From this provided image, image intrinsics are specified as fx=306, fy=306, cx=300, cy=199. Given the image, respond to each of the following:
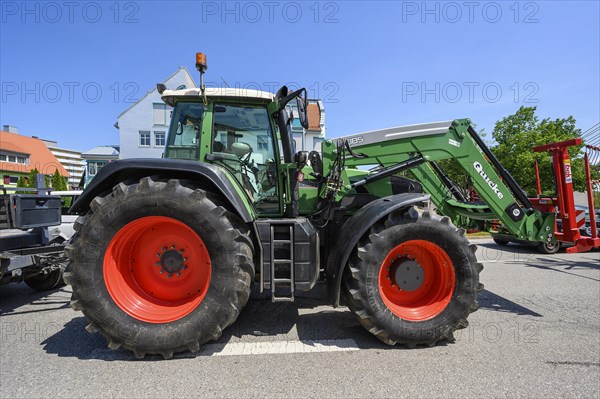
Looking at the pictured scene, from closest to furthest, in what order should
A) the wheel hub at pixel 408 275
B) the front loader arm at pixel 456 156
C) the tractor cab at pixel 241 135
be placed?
the wheel hub at pixel 408 275, the tractor cab at pixel 241 135, the front loader arm at pixel 456 156

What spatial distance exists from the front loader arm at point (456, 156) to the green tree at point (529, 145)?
13.2 m

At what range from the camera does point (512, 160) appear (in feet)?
52.9

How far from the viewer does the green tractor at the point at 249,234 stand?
271 centimetres

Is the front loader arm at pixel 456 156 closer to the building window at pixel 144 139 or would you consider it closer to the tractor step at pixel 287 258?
the tractor step at pixel 287 258

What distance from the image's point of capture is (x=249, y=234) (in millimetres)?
2998

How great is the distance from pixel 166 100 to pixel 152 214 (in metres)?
1.35

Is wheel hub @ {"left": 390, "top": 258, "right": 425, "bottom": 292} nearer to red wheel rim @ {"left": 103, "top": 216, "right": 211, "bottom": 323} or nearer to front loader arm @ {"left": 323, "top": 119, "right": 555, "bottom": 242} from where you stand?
front loader arm @ {"left": 323, "top": 119, "right": 555, "bottom": 242}

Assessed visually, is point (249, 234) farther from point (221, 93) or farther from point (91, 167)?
point (91, 167)

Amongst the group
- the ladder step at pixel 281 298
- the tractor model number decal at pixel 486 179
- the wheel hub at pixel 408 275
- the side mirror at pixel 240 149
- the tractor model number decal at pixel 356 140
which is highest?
the tractor model number decal at pixel 356 140

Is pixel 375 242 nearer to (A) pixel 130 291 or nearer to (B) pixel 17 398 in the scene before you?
(A) pixel 130 291

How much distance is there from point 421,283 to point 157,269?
8.69ft

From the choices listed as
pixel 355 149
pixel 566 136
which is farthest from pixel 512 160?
pixel 355 149

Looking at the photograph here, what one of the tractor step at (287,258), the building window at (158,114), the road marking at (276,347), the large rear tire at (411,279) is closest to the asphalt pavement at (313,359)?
the road marking at (276,347)

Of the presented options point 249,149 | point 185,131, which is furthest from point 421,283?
point 185,131
